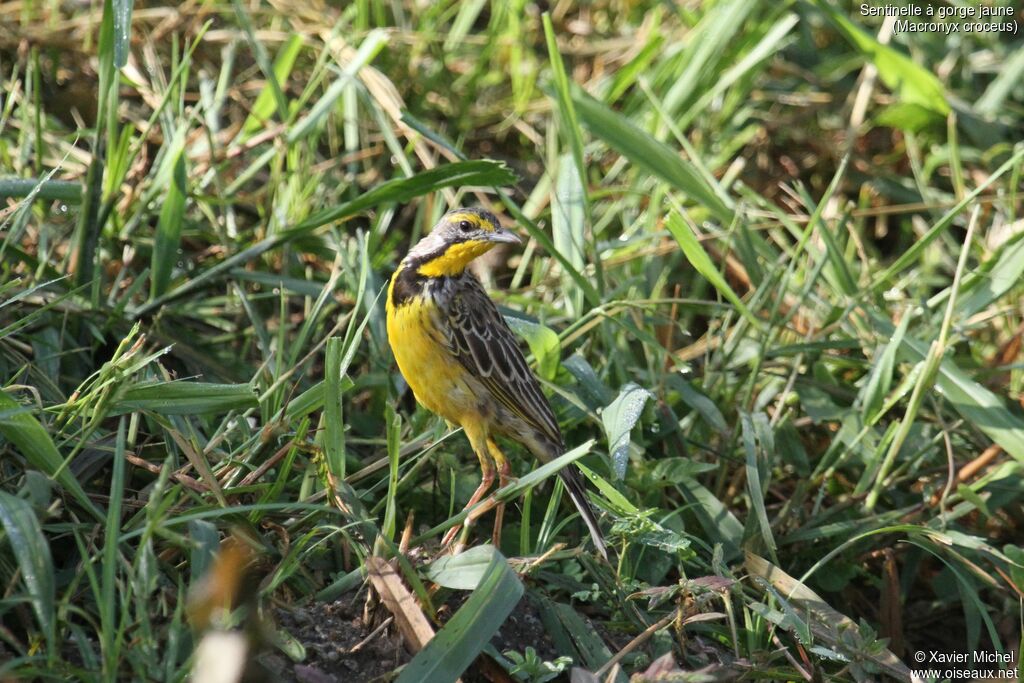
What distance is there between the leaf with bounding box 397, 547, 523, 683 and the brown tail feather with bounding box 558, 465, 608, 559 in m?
0.59

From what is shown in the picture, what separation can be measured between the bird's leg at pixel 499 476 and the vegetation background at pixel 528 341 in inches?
3.4

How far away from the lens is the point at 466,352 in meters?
4.21

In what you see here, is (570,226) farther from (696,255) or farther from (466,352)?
(466,352)

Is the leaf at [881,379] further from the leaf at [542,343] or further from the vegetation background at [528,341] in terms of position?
the leaf at [542,343]

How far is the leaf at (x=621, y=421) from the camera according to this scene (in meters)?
3.63

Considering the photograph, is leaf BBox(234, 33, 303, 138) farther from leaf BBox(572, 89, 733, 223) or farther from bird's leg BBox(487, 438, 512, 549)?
bird's leg BBox(487, 438, 512, 549)

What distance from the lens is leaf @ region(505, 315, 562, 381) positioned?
13.7ft

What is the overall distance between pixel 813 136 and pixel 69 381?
4115mm

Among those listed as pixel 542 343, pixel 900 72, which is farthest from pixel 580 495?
pixel 900 72

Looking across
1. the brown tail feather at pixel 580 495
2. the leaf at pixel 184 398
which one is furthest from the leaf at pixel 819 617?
the leaf at pixel 184 398

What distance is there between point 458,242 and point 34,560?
6.47ft

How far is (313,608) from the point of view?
3.32 meters

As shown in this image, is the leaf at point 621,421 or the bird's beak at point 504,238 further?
the bird's beak at point 504,238

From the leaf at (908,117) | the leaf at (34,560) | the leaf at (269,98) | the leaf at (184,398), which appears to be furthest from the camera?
the leaf at (908,117)
